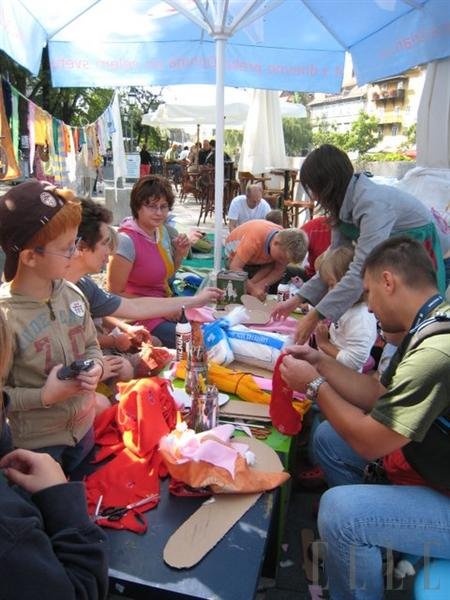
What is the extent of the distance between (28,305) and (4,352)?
2.53 feet

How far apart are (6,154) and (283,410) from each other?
3.75m

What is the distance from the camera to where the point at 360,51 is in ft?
16.7

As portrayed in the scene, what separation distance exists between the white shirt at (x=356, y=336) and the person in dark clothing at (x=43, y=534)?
6.26 feet

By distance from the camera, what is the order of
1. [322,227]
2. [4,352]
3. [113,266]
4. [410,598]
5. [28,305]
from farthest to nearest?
1. [322,227]
2. [113,266]
3. [410,598]
4. [28,305]
5. [4,352]

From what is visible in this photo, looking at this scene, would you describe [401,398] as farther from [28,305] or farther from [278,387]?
[28,305]

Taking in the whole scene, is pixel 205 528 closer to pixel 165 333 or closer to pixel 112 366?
pixel 112 366

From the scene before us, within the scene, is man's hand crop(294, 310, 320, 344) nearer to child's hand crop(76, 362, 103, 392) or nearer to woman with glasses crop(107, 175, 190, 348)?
woman with glasses crop(107, 175, 190, 348)

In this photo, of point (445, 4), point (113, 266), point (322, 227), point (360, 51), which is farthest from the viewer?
point (360, 51)

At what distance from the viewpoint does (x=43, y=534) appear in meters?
0.95

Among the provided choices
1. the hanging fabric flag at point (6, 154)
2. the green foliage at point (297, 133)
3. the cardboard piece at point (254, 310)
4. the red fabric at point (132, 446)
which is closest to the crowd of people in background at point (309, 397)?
the red fabric at point (132, 446)

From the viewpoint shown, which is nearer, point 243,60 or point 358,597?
point 358,597

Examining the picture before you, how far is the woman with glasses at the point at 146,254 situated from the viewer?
137 inches

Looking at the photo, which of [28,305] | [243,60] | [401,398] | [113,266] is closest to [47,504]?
[28,305]

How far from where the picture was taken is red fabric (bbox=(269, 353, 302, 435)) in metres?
2.15
